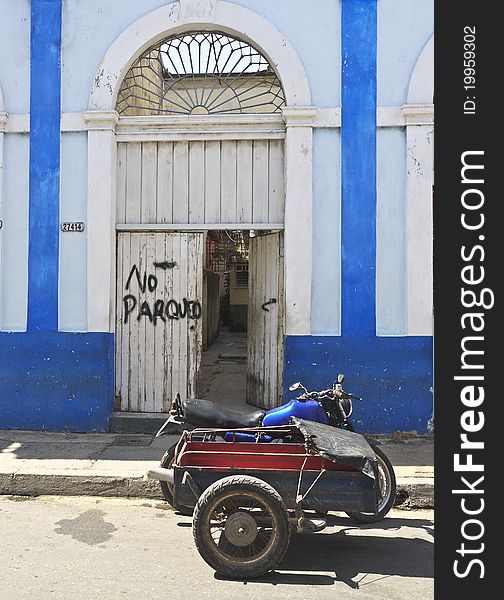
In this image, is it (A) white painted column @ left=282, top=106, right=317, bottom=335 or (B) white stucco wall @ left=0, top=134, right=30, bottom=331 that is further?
(B) white stucco wall @ left=0, top=134, right=30, bottom=331

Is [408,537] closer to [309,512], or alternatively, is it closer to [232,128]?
[309,512]

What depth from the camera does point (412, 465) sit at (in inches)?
251

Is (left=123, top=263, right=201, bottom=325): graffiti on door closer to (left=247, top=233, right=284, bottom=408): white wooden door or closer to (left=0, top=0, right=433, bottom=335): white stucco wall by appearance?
(left=0, top=0, right=433, bottom=335): white stucco wall

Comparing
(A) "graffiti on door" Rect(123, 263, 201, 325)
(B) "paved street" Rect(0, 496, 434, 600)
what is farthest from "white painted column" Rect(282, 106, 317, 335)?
(B) "paved street" Rect(0, 496, 434, 600)

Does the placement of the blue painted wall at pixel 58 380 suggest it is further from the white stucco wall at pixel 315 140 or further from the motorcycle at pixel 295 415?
the motorcycle at pixel 295 415

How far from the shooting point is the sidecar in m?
4.22

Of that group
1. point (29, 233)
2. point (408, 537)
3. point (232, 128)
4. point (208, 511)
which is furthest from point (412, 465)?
point (29, 233)

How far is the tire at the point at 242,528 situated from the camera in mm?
4180

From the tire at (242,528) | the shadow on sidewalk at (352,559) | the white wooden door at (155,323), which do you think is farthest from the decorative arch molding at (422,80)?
the tire at (242,528)

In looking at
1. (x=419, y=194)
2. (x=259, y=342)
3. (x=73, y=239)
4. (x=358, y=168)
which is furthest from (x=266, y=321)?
(x=73, y=239)

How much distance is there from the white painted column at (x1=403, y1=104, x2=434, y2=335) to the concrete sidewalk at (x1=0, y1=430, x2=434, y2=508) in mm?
1453

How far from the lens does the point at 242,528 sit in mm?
4246

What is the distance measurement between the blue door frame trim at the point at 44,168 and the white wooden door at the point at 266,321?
2.47 metres

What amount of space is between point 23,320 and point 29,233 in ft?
3.42
